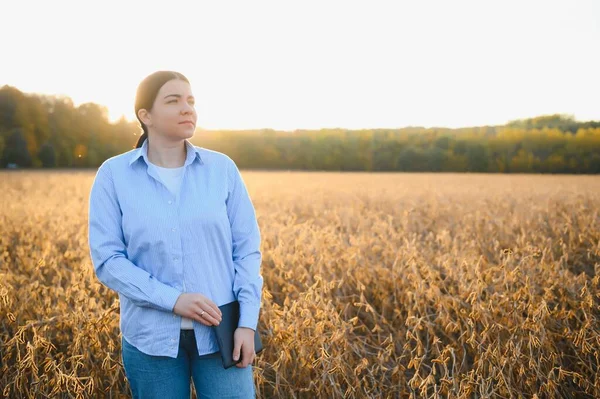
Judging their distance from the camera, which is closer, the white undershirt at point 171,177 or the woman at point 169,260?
the woman at point 169,260

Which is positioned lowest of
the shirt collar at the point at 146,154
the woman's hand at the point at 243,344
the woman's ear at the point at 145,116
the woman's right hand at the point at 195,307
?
the woman's hand at the point at 243,344

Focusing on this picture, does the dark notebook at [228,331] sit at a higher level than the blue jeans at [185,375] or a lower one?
higher

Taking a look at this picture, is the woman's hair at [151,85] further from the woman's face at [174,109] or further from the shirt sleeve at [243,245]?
the shirt sleeve at [243,245]

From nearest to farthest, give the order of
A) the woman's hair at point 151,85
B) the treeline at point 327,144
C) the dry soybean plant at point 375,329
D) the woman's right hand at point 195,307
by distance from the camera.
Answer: the woman's right hand at point 195,307
the woman's hair at point 151,85
the dry soybean plant at point 375,329
the treeline at point 327,144

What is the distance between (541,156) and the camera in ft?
188

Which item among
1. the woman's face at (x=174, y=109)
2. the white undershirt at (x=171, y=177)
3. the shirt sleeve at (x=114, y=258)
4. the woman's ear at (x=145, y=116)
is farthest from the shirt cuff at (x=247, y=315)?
the woman's ear at (x=145, y=116)

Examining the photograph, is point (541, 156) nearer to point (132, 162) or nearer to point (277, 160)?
point (277, 160)

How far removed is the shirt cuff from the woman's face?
29.5 inches

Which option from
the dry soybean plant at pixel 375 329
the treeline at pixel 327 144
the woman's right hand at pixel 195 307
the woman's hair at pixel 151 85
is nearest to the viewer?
the woman's right hand at pixel 195 307

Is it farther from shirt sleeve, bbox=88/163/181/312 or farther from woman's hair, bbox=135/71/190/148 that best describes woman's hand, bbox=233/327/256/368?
woman's hair, bbox=135/71/190/148

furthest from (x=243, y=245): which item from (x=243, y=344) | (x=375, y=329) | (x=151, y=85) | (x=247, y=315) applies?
(x=375, y=329)

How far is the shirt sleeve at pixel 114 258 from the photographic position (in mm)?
1777

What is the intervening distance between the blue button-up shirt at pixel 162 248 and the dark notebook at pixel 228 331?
48 millimetres

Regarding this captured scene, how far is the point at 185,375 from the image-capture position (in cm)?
193
